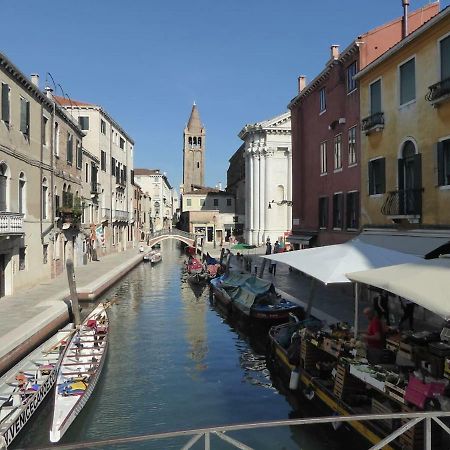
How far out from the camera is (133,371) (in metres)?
14.0

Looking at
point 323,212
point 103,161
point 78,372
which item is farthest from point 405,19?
point 103,161

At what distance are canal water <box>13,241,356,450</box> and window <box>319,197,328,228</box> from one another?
8160mm

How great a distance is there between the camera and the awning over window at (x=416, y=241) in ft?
47.8

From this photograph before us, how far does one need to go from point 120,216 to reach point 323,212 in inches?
1237

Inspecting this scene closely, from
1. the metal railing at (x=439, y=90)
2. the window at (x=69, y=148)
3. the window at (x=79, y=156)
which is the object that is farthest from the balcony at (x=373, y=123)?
the window at (x=79, y=156)

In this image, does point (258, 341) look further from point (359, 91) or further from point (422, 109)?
point (359, 91)

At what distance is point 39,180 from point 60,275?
6.92 m

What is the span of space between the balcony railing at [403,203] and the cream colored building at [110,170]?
2673cm

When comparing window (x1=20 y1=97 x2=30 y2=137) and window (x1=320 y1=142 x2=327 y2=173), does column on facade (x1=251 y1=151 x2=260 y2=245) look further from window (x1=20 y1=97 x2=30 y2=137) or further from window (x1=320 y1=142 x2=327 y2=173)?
window (x1=20 y1=97 x2=30 y2=137)

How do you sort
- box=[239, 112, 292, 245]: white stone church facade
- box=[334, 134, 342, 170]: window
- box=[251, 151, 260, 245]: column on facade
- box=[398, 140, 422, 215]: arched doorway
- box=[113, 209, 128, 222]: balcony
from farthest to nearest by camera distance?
box=[251, 151, 260, 245]: column on facade
box=[239, 112, 292, 245]: white stone church facade
box=[113, 209, 128, 222]: balcony
box=[334, 134, 342, 170]: window
box=[398, 140, 422, 215]: arched doorway

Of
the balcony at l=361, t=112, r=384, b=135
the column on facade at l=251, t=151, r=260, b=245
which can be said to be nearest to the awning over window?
the balcony at l=361, t=112, r=384, b=135

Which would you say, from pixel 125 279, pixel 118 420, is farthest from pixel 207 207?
pixel 118 420

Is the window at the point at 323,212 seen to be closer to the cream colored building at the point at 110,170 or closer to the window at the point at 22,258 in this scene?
the window at the point at 22,258

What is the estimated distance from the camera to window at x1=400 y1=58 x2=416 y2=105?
16641 mm
